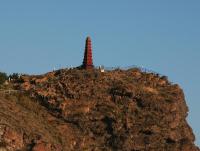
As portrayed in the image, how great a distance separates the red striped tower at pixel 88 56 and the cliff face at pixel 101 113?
6.92 m

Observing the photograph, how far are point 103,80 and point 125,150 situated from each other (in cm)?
1245

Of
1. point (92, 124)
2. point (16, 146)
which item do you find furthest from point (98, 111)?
point (16, 146)

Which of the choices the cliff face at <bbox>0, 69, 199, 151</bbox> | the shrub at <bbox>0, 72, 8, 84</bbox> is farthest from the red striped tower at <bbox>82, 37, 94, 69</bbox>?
the shrub at <bbox>0, 72, 8, 84</bbox>

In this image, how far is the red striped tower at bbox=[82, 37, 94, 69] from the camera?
126 metres

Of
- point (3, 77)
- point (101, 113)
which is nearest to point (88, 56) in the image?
point (3, 77)

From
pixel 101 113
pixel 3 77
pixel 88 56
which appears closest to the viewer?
pixel 101 113

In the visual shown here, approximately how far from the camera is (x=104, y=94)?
11538 cm

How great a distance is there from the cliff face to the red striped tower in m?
6.92

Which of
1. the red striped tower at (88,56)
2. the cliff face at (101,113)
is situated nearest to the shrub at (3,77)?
the cliff face at (101,113)

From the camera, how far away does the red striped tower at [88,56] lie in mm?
126250

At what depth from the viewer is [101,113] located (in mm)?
113438

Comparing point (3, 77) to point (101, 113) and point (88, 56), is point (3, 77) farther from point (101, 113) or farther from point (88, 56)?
point (101, 113)

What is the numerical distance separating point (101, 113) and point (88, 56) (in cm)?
1680

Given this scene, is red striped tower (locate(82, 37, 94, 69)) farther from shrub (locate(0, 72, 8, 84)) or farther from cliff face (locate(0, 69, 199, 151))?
shrub (locate(0, 72, 8, 84))
